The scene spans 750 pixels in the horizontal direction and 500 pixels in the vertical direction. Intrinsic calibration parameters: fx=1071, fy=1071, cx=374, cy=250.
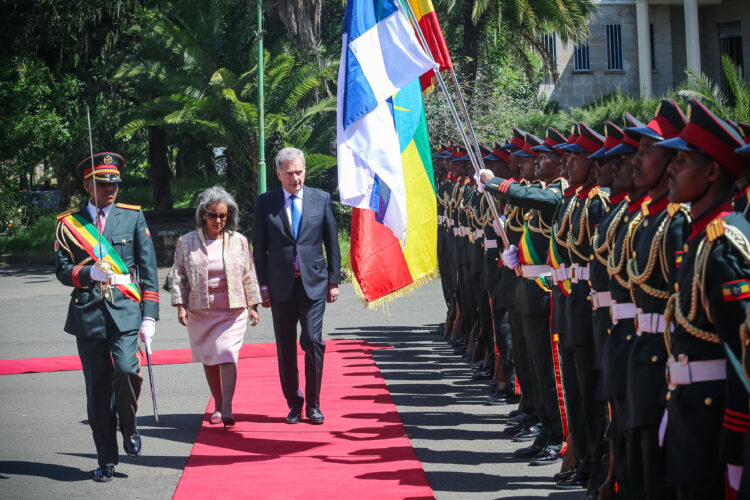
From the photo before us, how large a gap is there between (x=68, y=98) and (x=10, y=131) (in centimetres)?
192

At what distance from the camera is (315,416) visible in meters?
8.68

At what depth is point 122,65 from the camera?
29.5 meters

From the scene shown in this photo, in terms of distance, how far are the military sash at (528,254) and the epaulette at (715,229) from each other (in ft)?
11.6

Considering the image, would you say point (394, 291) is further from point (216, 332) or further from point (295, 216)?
point (216, 332)

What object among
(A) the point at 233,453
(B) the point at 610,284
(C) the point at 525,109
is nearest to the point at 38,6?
(C) the point at 525,109

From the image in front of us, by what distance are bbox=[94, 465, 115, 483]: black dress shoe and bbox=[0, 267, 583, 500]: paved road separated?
0.05 metres

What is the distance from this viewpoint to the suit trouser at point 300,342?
873cm

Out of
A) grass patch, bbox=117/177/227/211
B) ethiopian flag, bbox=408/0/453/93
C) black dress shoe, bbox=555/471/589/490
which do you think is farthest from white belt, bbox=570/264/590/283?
grass patch, bbox=117/177/227/211

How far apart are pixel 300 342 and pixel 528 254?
220 cm

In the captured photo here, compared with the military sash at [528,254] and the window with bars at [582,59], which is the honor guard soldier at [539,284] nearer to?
the military sash at [528,254]

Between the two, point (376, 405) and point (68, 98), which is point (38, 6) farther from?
point (376, 405)

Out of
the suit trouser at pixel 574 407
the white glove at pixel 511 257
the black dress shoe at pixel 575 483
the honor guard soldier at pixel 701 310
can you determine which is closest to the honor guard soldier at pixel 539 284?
the white glove at pixel 511 257

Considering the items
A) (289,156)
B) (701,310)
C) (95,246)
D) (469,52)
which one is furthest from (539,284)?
(469,52)

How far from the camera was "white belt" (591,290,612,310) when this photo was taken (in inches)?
226
